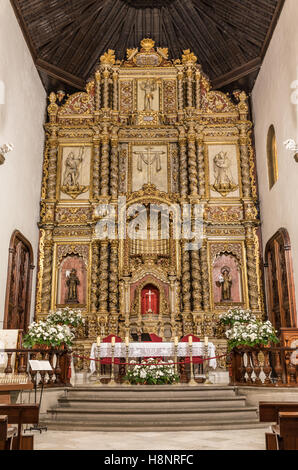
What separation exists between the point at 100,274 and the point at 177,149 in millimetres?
5130

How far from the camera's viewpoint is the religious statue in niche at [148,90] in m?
17.1

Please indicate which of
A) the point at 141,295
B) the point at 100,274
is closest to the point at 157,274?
the point at 141,295

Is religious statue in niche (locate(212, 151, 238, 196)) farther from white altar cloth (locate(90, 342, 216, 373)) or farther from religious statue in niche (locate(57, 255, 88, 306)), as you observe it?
white altar cloth (locate(90, 342, 216, 373))

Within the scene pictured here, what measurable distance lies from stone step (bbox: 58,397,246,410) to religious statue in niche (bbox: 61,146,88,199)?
28.1 ft

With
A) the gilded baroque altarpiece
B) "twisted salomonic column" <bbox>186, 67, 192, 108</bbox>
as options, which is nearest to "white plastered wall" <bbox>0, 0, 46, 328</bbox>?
the gilded baroque altarpiece

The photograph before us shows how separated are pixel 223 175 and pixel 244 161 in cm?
85

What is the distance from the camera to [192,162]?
16.1 metres

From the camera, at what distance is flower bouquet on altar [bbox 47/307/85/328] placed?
45.1ft

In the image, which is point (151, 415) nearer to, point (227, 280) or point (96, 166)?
point (227, 280)

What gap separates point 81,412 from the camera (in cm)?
856

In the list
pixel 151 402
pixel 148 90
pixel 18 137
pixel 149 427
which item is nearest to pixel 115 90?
pixel 148 90

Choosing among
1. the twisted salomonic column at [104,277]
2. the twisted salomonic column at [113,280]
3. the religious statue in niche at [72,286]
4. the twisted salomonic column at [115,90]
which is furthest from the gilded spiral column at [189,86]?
the religious statue in niche at [72,286]

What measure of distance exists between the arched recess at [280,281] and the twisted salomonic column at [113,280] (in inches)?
185
